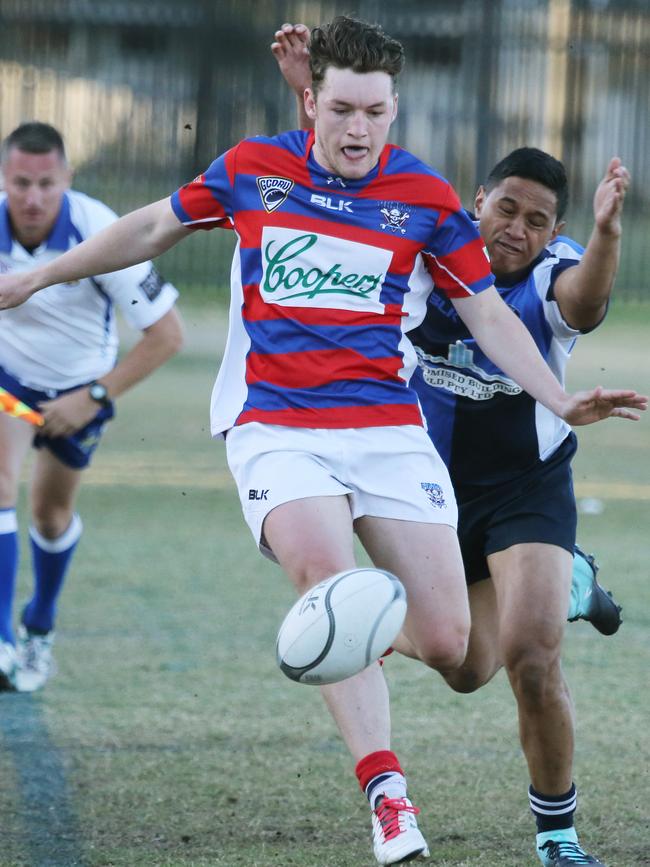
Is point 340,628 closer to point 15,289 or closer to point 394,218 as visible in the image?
point 394,218

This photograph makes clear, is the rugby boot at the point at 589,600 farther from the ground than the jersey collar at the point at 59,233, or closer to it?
closer to it

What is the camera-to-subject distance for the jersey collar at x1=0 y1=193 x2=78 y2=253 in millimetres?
6457

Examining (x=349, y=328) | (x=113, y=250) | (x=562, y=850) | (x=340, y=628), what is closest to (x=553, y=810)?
(x=562, y=850)

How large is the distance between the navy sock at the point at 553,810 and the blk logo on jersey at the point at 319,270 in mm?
1508

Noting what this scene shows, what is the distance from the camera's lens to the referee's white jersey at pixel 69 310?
21.2 ft

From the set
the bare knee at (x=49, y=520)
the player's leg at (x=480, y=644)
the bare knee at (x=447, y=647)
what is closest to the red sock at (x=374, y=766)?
the bare knee at (x=447, y=647)

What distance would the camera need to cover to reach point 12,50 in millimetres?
19938

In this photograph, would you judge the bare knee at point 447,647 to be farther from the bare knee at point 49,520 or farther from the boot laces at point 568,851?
the bare knee at point 49,520

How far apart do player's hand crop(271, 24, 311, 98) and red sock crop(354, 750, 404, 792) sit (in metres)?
2.11

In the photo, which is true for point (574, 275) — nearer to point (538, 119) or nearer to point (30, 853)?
point (30, 853)

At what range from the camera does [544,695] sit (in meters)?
4.31

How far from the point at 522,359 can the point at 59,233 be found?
2.89 m

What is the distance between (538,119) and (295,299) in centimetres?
1684

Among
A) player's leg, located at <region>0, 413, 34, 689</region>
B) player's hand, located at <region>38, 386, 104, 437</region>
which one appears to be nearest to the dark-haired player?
player's hand, located at <region>38, 386, 104, 437</region>
